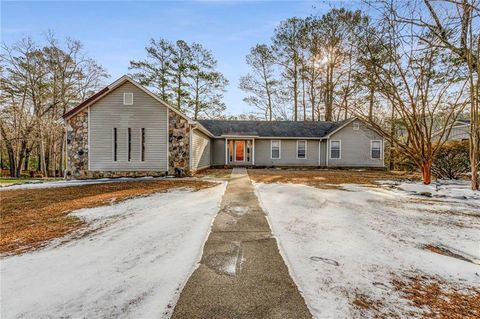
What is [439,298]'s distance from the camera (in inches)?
91.6

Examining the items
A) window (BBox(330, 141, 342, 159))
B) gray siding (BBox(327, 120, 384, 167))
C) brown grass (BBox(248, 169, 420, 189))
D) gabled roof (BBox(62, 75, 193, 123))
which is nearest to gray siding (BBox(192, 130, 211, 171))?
gabled roof (BBox(62, 75, 193, 123))

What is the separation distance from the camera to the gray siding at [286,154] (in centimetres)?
1905

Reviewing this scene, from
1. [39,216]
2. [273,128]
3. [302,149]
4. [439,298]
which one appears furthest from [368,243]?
[273,128]

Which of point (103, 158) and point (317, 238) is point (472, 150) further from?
point (103, 158)

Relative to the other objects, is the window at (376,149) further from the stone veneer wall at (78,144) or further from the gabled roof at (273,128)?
the stone veneer wall at (78,144)

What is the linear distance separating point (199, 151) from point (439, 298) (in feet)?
41.9

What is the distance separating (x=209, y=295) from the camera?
229 cm

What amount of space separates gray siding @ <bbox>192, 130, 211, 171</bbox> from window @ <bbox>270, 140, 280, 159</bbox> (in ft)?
17.4

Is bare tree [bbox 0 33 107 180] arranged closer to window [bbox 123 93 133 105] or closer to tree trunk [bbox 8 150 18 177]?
tree trunk [bbox 8 150 18 177]

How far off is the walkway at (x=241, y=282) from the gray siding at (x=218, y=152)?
14.9 meters

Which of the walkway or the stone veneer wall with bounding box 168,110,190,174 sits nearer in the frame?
the walkway

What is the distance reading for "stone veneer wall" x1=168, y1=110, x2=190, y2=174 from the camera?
12.0 metres

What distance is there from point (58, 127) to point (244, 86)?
17697mm

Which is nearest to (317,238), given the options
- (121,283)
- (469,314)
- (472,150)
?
(469,314)
